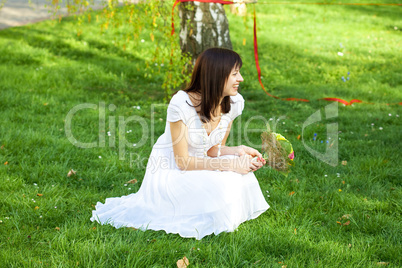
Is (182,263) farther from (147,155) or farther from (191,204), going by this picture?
(147,155)

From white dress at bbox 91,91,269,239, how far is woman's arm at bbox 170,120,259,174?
0.16ft

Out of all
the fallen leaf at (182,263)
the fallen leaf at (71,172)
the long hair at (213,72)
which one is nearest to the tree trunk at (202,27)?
the fallen leaf at (71,172)

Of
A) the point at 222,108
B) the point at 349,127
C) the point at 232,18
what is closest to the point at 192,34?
the point at 349,127

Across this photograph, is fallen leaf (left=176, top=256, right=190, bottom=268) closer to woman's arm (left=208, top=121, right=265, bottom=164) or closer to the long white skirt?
the long white skirt

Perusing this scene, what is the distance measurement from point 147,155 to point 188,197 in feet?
5.54

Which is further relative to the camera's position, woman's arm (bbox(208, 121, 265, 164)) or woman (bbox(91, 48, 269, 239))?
woman's arm (bbox(208, 121, 265, 164))

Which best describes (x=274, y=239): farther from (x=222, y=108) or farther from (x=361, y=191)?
Result: (x=361, y=191)

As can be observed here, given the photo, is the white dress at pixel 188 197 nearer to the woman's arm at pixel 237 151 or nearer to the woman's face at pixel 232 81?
the woman's arm at pixel 237 151

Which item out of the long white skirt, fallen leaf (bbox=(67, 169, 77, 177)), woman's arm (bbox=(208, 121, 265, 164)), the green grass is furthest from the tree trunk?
the long white skirt

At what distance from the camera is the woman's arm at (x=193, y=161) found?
115 inches

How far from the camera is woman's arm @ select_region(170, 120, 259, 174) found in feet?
9.57

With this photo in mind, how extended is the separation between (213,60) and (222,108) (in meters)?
0.46

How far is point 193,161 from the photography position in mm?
3008

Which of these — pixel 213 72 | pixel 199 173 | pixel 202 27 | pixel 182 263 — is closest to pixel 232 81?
pixel 213 72
